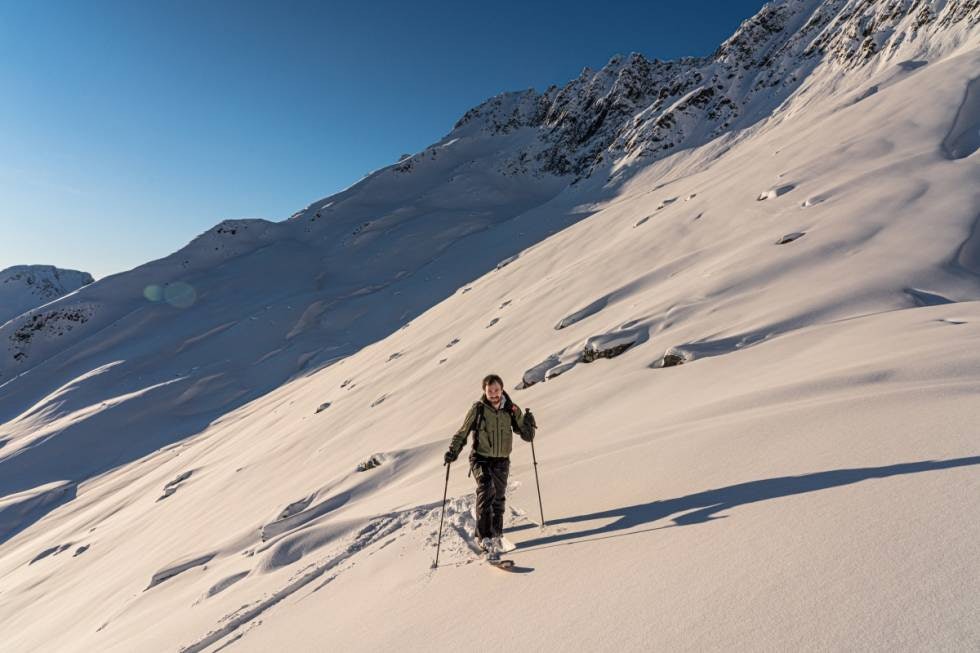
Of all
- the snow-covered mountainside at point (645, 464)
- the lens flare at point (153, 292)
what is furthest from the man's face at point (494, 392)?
the lens flare at point (153, 292)

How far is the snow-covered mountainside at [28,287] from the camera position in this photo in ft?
434

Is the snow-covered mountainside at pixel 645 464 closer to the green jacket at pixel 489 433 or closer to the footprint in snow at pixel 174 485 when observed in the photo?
the footprint in snow at pixel 174 485

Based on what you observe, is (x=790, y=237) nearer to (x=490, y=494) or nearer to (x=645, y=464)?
(x=645, y=464)

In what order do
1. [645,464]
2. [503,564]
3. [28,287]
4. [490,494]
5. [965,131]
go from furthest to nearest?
[28,287] → [965,131] → [645,464] → [490,494] → [503,564]

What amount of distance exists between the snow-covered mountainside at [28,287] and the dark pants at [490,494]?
545ft

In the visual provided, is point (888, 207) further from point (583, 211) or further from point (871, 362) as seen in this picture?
point (583, 211)

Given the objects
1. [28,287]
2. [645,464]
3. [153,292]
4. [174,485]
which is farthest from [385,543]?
[28,287]

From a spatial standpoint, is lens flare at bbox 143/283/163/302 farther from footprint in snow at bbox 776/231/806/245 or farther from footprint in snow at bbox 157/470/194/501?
footprint in snow at bbox 776/231/806/245

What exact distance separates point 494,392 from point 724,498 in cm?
222

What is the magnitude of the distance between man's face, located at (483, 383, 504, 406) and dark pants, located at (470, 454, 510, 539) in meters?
0.58

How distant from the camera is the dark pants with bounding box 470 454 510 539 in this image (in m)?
4.90

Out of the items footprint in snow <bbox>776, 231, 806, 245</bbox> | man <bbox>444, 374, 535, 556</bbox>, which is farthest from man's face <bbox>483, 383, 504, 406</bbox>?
footprint in snow <bbox>776, 231, 806, 245</bbox>

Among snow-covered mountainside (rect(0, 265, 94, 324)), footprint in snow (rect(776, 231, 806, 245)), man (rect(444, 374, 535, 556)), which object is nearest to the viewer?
man (rect(444, 374, 535, 556))

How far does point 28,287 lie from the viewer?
140625 millimetres
